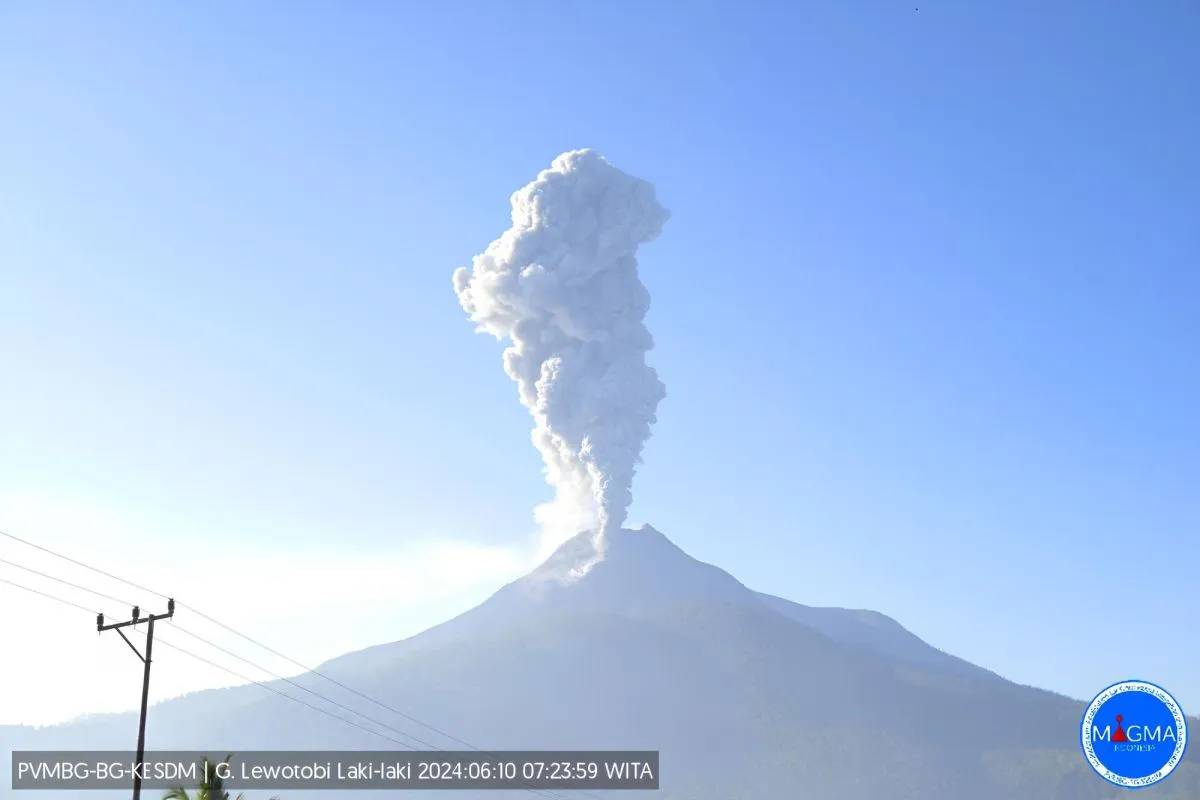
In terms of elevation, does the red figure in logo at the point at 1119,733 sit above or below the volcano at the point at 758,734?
below

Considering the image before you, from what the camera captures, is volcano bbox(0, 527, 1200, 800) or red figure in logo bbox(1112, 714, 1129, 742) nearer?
red figure in logo bbox(1112, 714, 1129, 742)

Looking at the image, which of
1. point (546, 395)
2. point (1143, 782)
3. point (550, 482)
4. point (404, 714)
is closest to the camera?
point (1143, 782)

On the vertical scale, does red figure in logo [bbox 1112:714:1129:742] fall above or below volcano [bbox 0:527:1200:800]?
below

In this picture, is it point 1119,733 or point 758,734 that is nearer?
point 1119,733

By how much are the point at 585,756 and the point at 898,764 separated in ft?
139

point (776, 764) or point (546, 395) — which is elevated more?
point (546, 395)

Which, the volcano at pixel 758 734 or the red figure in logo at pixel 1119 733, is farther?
the volcano at pixel 758 734

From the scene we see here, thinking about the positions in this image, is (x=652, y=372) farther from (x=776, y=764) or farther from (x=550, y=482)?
(x=776, y=764)

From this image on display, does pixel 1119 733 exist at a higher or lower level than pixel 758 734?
lower

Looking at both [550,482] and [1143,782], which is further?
[550,482]

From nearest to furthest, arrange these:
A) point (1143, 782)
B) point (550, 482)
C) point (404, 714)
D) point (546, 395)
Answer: point (1143, 782), point (546, 395), point (550, 482), point (404, 714)

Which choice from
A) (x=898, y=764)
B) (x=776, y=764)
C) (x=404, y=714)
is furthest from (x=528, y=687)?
(x=898, y=764)

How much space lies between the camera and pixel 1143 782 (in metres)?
37.1

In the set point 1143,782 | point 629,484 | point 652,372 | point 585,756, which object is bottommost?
point 1143,782
